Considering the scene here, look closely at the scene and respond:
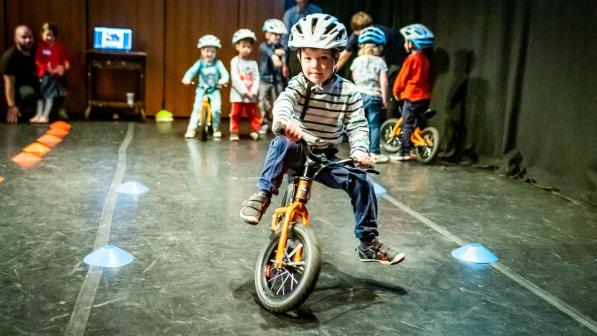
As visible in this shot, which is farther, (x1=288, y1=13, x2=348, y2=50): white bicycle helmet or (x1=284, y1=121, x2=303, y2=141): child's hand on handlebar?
(x1=288, y1=13, x2=348, y2=50): white bicycle helmet

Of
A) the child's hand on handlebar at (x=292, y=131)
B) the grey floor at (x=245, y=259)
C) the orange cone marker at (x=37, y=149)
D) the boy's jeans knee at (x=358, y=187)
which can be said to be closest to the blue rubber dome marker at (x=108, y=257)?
the grey floor at (x=245, y=259)

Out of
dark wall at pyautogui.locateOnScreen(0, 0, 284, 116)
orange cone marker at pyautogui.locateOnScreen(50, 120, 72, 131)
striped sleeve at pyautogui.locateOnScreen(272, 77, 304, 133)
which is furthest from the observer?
dark wall at pyautogui.locateOnScreen(0, 0, 284, 116)

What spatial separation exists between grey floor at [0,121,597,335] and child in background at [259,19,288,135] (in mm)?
2649

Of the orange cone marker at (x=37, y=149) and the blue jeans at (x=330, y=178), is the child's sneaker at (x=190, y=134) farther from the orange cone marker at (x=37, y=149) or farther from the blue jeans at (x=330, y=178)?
the blue jeans at (x=330, y=178)

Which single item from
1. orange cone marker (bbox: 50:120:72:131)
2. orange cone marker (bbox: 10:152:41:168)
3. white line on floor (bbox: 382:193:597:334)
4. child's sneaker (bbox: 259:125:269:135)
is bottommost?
white line on floor (bbox: 382:193:597:334)

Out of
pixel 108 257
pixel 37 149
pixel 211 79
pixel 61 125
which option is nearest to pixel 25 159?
pixel 37 149

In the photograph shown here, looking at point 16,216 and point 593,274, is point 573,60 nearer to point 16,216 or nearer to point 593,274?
point 593,274

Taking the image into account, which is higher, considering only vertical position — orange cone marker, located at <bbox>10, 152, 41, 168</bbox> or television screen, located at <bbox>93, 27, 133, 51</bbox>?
television screen, located at <bbox>93, 27, 133, 51</bbox>

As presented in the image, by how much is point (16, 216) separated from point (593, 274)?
387cm

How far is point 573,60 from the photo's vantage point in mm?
6141

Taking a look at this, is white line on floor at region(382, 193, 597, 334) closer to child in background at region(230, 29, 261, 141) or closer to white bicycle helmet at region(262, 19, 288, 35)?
child in background at region(230, 29, 261, 141)

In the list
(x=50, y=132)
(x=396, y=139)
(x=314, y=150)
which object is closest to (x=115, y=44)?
(x=50, y=132)

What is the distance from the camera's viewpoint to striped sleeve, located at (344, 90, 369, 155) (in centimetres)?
313

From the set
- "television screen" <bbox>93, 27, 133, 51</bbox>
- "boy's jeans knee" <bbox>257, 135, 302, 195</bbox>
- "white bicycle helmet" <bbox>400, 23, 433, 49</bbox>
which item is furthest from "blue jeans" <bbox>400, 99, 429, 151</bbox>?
"television screen" <bbox>93, 27, 133, 51</bbox>
